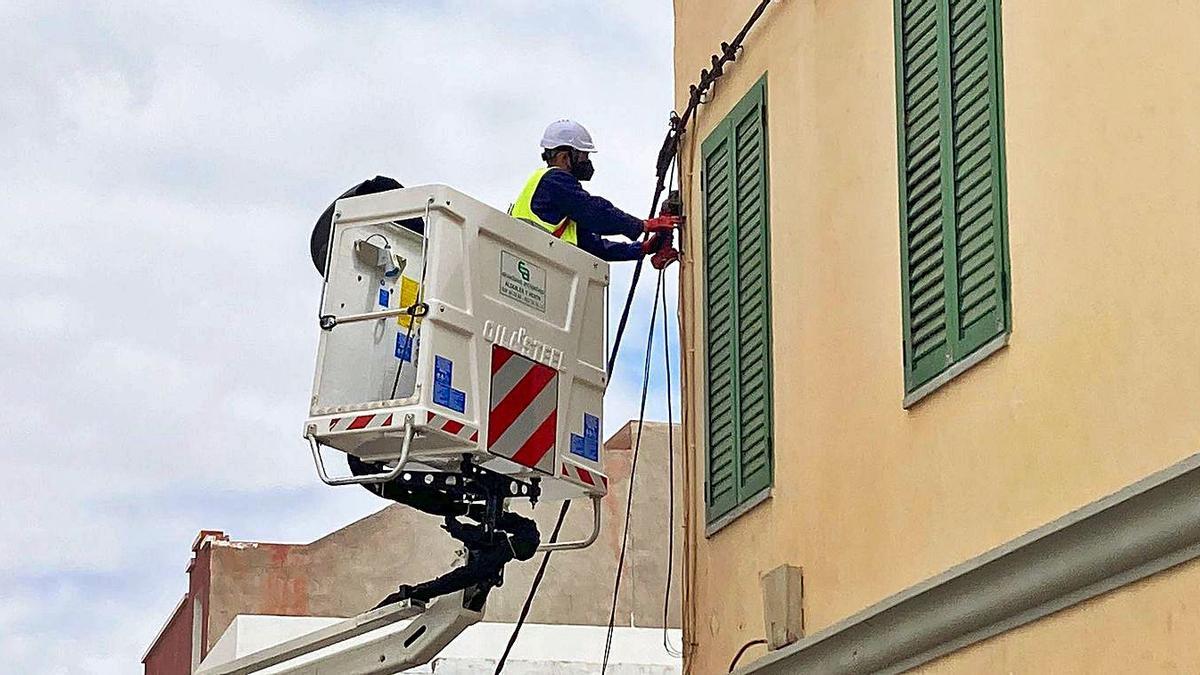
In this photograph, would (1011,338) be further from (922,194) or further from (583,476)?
(583,476)

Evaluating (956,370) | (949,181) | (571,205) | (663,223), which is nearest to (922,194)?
(949,181)

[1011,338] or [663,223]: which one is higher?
[663,223]

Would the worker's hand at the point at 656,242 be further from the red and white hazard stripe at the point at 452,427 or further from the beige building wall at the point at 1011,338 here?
the red and white hazard stripe at the point at 452,427

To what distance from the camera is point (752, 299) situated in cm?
974

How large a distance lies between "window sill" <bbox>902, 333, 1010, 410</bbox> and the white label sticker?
207 centimetres

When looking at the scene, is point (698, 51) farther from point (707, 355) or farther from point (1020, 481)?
point (1020, 481)

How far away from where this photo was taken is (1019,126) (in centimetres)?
715

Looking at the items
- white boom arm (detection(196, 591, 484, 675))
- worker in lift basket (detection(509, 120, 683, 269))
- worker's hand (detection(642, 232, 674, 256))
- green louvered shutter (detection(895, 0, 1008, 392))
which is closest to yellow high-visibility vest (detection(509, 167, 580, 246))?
worker in lift basket (detection(509, 120, 683, 269))

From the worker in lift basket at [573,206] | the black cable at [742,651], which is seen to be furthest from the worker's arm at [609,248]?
the black cable at [742,651]

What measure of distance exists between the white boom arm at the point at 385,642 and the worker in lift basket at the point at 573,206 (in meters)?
1.90

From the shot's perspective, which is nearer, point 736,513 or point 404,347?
point 404,347

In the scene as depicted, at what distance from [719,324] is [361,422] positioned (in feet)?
7.05

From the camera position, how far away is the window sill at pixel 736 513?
937cm

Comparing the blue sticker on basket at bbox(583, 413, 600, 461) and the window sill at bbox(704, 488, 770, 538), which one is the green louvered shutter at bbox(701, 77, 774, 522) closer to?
the window sill at bbox(704, 488, 770, 538)
